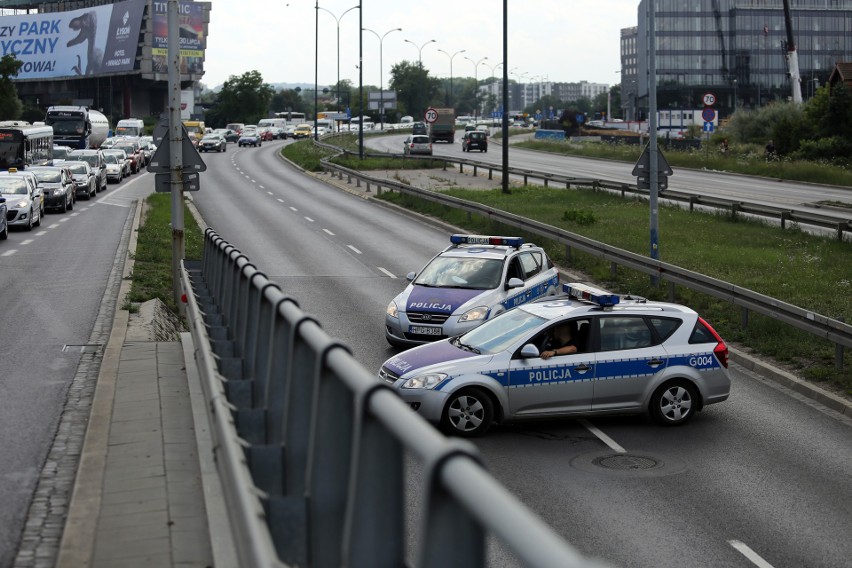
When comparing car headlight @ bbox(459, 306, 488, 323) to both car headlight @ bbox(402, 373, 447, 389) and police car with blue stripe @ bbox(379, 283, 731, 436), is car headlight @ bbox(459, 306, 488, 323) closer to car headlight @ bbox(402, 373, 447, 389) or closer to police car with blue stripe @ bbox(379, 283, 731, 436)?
police car with blue stripe @ bbox(379, 283, 731, 436)

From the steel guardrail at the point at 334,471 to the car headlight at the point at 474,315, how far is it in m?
8.72

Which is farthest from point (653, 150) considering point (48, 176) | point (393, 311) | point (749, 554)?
point (48, 176)

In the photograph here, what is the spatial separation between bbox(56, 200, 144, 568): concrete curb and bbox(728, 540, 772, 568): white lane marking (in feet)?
15.5


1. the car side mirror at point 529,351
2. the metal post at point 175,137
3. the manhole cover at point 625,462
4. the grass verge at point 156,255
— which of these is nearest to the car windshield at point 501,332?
the car side mirror at point 529,351

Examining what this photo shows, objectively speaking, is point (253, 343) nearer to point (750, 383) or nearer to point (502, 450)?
point (502, 450)

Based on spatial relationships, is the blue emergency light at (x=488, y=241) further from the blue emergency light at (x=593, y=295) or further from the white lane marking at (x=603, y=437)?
the white lane marking at (x=603, y=437)

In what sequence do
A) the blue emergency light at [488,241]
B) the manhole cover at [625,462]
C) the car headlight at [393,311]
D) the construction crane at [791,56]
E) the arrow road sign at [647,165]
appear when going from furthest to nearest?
1. the construction crane at [791,56]
2. the arrow road sign at [647,165]
3. the blue emergency light at [488,241]
4. the car headlight at [393,311]
5. the manhole cover at [625,462]

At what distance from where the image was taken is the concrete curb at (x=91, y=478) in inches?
277

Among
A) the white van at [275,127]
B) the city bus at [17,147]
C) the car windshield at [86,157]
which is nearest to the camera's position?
the city bus at [17,147]

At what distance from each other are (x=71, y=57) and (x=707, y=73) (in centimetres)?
7626

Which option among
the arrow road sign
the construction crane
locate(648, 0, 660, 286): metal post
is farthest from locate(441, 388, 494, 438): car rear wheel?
the construction crane

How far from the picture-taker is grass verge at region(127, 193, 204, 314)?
20.0 metres

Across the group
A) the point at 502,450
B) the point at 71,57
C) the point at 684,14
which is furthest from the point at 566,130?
the point at 502,450

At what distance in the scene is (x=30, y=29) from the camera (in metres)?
132
